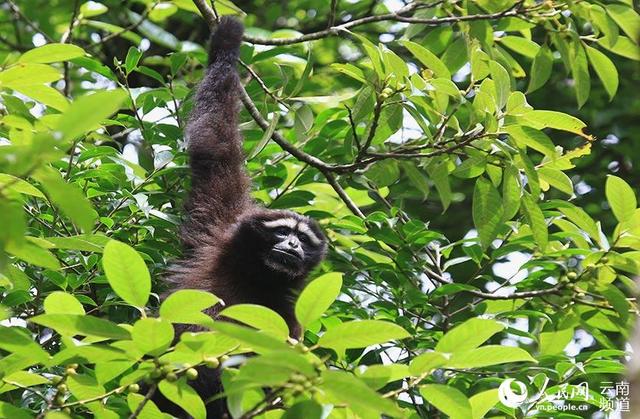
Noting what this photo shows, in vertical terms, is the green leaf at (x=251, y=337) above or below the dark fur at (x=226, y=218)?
above

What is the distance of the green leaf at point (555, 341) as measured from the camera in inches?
219

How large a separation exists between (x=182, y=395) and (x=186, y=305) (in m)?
0.39

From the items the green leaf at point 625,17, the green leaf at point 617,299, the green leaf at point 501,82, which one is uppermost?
the green leaf at point 625,17

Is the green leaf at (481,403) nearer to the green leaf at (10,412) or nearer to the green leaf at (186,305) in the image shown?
the green leaf at (186,305)

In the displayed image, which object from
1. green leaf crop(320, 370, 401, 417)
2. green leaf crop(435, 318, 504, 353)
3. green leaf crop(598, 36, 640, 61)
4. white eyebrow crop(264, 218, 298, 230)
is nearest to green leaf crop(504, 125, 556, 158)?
green leaf crop(598, 36, 640, 61)

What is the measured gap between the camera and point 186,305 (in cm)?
297

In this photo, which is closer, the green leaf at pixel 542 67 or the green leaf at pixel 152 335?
the green leaf at pixel 152 335

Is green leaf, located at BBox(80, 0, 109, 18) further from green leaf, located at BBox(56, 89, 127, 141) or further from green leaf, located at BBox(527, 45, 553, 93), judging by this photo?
green leaf, located at BBox(56, 89, 127, 141)

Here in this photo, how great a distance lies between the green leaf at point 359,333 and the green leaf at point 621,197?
7.22 feet

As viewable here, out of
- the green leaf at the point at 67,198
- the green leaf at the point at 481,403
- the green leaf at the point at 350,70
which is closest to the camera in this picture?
the green leaf at the point at 67,198

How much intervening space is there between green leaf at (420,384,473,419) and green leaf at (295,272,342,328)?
0.51 m

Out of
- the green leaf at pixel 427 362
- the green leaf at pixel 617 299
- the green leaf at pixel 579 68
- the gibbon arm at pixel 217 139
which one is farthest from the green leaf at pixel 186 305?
the green leaf at pixel 579 68

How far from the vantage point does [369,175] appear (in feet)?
19.1

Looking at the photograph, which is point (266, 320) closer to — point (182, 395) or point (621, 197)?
point (182, 395)
